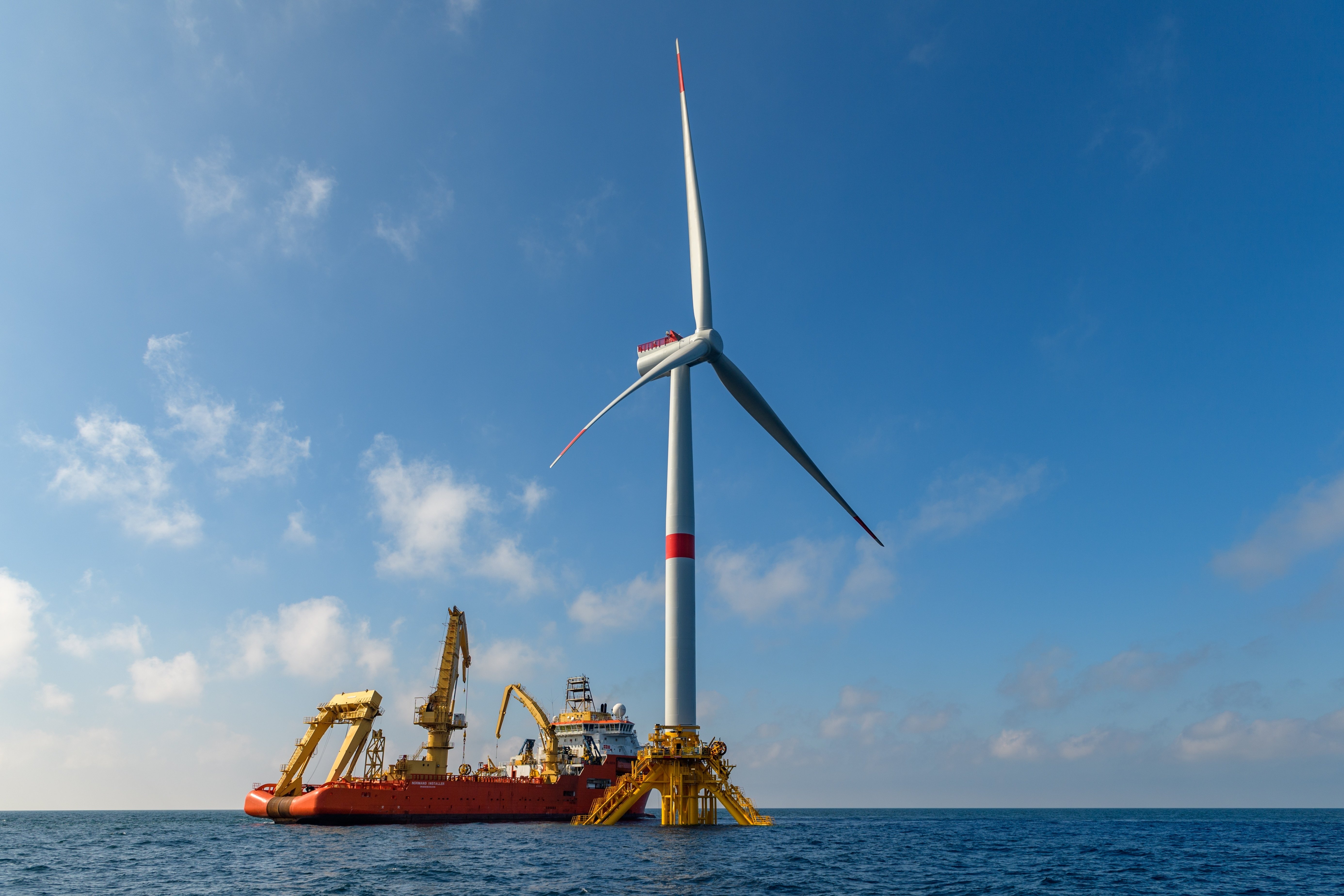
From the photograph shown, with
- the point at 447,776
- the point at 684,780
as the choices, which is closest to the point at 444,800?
the point at 447,776

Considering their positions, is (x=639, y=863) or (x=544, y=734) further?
(x=544, y=734)

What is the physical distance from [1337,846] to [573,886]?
81145 mm

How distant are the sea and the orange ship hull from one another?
157cm

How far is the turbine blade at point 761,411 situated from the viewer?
59219 millimetres

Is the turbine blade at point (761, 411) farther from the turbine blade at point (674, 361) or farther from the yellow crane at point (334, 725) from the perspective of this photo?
the yellow crane at point (334, 725)

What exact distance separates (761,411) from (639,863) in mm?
32646

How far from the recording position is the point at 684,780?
5156 centimetres

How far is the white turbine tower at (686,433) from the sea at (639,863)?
1001 cm

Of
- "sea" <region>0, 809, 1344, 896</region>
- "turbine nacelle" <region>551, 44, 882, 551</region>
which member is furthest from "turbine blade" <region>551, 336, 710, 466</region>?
"sea" <region>0, 809, 1344, 896</region>

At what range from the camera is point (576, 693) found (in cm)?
8656

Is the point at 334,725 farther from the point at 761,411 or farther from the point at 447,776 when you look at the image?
the point at 761,411

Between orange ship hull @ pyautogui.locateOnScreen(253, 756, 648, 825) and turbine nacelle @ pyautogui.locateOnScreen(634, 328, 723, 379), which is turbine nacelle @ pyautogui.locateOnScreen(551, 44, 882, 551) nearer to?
turbine nacelle @ pyautogui.locateOnScreen(634, 328, 723, 379)

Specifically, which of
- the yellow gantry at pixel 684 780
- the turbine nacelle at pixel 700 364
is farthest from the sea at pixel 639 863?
the turbine nacelle at pixel 700 364

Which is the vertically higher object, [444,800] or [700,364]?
[700,364]
